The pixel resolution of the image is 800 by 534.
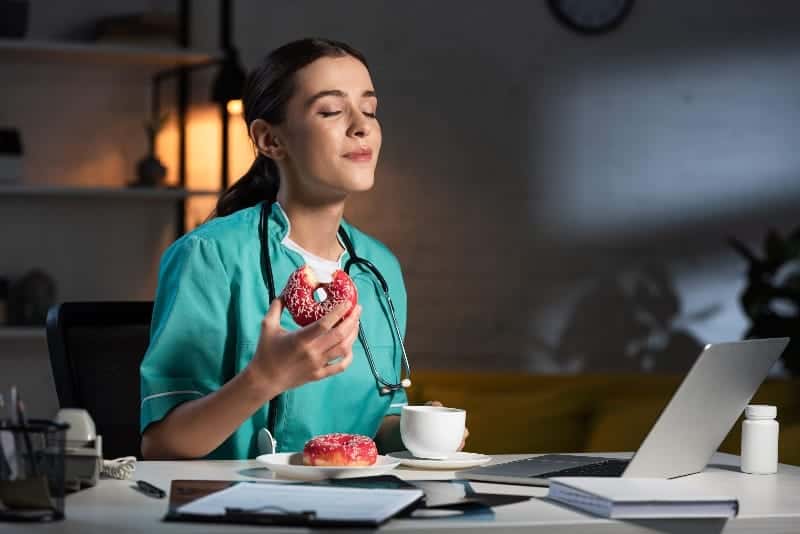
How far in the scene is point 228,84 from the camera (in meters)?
3.88

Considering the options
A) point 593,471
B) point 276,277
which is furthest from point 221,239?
point 593,471

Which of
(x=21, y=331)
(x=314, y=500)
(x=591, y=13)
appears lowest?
(x=21, y=331)

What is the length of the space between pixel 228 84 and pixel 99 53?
0.41 meters

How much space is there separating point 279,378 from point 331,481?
0.14 meters

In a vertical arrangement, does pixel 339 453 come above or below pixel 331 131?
below

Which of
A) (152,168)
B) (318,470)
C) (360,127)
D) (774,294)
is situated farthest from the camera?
(774,294)

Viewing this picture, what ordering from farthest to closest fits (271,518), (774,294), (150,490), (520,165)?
(520,165) < (774,294) < (150,490) < (271,518)

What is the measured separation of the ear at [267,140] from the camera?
202 cm

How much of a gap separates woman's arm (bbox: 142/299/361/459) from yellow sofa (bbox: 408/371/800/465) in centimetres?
193

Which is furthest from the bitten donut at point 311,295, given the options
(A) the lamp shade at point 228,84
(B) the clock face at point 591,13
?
(B) the clock face at point 591,13

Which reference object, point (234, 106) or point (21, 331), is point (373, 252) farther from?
point (21, 331)

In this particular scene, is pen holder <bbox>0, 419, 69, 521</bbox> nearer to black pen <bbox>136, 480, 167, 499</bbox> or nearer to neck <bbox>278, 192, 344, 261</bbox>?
black pen <bbox>136, 480, 167, 499</bbox>

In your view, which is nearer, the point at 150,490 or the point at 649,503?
the point at 649,503

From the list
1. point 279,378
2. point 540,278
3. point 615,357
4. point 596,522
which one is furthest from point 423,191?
point 596,522
